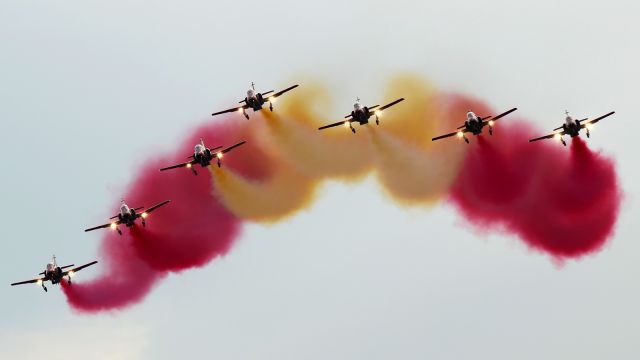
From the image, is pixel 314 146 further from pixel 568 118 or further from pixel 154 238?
pixel 568 118

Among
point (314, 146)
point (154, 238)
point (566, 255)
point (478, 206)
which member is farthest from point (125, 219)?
point (566, 255)

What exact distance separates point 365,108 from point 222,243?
26.3m

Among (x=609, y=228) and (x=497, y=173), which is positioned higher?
(x=497, y=173)

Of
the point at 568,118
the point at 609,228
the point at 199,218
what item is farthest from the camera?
the point at 199,218

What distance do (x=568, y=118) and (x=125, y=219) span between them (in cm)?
5053

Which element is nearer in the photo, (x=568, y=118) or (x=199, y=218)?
(x=568, y=118)

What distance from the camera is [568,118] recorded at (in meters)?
139

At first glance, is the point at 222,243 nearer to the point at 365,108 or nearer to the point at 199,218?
the point at 199,218

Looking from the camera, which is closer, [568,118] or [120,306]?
[568,118]

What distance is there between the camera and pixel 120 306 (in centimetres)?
15438

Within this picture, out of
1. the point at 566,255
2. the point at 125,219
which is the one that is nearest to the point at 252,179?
the point at 125,219

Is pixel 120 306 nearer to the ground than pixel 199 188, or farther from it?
nearer to the ground

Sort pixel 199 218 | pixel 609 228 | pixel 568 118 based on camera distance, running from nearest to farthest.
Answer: pixel 568 118
pixel 609 228
pixel 199 218

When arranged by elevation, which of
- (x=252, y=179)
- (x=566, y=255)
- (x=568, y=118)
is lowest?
(x=566, y=255)
